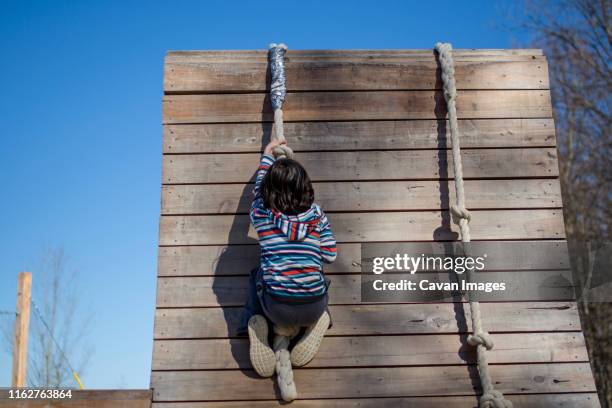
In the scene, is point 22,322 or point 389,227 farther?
point 22,322

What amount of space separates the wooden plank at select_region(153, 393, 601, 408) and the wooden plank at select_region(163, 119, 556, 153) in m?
1.19

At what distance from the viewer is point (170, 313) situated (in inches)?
111

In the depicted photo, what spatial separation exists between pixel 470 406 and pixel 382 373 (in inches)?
14.7

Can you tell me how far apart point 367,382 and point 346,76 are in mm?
1534

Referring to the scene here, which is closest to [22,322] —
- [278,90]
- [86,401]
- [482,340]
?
[86,401]

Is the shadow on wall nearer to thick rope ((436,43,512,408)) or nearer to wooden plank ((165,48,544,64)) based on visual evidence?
wooden plank ((165,48,544,64))

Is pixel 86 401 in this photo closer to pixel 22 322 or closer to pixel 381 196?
pixel 381 196

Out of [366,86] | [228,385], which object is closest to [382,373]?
[228,385]

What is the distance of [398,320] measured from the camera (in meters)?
2.84

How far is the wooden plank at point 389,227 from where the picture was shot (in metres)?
2.98

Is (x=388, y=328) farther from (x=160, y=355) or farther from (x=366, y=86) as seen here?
(x=366, y=86)

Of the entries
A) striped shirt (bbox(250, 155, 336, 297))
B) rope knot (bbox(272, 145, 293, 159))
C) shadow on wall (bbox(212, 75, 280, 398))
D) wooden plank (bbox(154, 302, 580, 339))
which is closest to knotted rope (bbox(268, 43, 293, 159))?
rope knot (bbox(272, 145, 293, 159))

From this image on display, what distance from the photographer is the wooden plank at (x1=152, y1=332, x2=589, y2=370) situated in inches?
107

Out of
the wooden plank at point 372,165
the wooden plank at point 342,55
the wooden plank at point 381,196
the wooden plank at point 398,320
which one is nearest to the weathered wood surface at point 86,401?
the wooden plank at point 398,320
